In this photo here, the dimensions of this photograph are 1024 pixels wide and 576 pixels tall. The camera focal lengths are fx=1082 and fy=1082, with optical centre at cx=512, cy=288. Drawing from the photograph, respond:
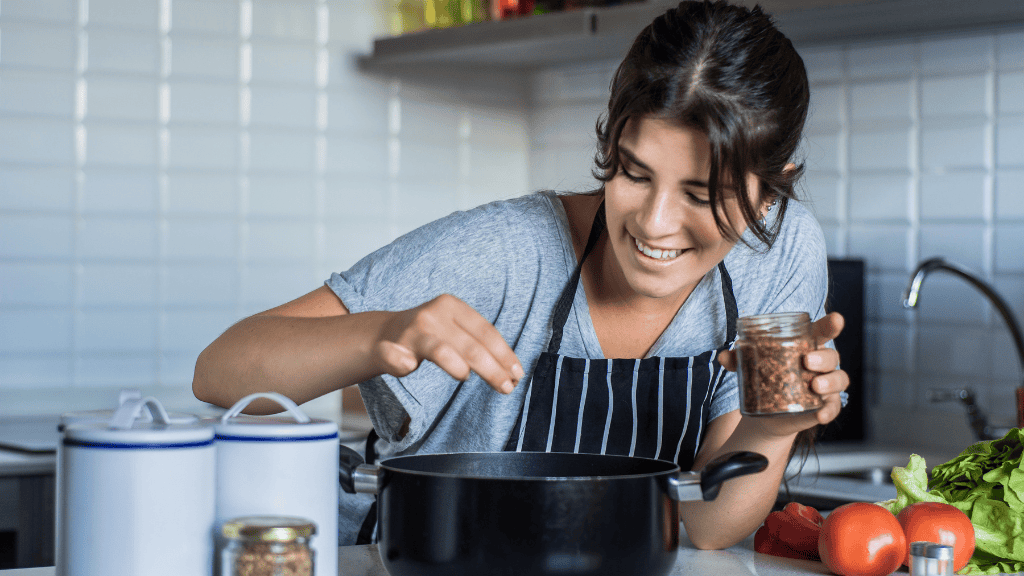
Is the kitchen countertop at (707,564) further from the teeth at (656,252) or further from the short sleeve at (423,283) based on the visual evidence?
the teeth at (656,252)

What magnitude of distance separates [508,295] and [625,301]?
15 centimetres

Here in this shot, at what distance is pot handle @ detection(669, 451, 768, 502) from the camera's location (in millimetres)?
834

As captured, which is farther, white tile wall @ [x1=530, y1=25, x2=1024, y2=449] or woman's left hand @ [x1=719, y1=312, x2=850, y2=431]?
white tile wall @ [x1=530, y1=25, x2=1024, y2=449]

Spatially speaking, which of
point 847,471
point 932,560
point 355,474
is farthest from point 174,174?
point 932,560

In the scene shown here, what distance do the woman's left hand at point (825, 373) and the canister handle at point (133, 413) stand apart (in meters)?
0.52

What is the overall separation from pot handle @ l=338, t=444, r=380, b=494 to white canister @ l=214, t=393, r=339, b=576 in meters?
0.10

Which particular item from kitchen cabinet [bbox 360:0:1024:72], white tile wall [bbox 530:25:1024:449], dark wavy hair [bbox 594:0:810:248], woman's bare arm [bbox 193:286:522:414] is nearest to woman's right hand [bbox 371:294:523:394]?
woman's bare arm [bbox 193:286:522:414]

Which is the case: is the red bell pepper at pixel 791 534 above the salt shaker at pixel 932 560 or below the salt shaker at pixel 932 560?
below

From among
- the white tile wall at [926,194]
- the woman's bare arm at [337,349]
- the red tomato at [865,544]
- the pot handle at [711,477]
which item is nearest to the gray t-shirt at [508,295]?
the woman's bare arm at [337,349]

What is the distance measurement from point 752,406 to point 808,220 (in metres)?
0.51

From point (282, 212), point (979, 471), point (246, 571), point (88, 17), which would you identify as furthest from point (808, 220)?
point (88, 17)

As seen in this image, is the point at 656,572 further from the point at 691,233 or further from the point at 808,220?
the point at 808,220

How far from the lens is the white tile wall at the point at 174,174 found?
2.48 m

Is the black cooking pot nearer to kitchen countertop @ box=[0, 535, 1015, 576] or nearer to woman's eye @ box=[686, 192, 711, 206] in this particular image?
kitchen countertop @ box=[0, 535, 1015, 576]
